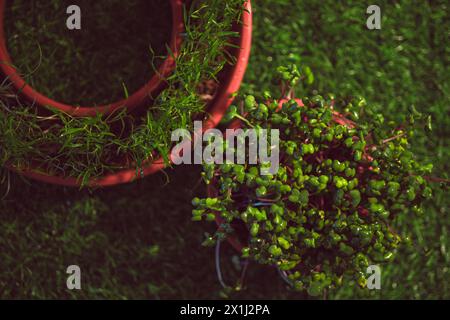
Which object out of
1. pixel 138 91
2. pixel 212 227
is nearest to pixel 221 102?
pixel 138 91

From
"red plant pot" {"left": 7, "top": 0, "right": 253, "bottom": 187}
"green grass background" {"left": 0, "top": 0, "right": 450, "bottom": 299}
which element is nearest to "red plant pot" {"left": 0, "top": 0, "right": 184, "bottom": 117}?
"red plant pot" {"left": 7, "top": 0, "right": 253, "bottom": 187}

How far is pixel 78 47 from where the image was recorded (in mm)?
1654

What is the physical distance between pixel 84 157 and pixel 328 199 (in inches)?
26.7

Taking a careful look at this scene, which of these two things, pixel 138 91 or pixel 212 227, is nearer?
pixel 138 91

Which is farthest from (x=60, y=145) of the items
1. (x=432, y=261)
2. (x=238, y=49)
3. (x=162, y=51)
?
(x=432, y=261)

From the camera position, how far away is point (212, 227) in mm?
1715

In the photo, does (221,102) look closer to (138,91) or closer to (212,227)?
(138,91)

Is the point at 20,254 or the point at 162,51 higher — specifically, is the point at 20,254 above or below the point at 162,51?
below

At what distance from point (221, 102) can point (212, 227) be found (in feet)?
1.53

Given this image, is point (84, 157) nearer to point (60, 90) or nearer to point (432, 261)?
point (60, 90)

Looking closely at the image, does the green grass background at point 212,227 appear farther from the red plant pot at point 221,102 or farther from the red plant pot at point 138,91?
the red plant pot at point 138,91

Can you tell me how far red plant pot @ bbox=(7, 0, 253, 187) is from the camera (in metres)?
1.42

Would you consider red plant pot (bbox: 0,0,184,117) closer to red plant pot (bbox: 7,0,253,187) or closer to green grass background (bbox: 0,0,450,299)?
red plant pot (bbox: 7,0,253,187)

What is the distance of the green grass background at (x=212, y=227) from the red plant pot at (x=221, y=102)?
0.23 m
